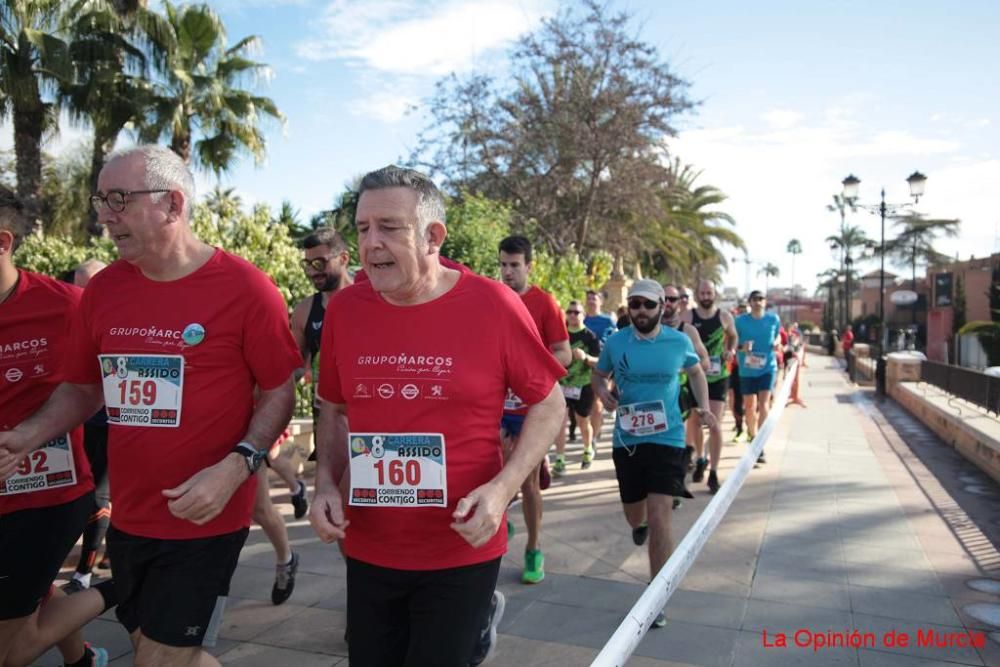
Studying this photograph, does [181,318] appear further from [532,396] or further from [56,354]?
[532,396]

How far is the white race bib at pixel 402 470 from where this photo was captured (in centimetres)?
220

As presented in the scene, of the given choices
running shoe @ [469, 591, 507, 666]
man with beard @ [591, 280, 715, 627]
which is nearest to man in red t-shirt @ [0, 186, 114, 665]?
running shoe @ [469, 591, 507, 666]

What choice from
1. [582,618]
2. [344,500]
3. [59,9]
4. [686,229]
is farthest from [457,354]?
[686,229]

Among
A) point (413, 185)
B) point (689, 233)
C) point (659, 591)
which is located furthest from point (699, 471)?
point (689, 233)

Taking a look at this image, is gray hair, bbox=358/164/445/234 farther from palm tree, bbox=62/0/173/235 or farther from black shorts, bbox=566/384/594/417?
palm tree, bbox=62/0/173/235

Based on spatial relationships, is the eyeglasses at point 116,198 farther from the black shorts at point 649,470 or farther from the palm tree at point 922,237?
the palm tree at point 922,237

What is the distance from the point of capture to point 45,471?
2969 mm

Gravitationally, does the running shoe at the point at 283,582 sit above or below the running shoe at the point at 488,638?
below

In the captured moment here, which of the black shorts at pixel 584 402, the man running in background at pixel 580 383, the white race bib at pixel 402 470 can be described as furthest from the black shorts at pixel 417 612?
the black shorts at pixel 584 402

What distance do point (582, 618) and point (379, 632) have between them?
2.49m

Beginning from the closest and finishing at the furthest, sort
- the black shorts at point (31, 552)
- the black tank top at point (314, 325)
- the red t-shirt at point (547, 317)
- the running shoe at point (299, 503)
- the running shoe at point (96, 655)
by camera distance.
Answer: the black shorts at point (31, 552) < the running shoe at point (96, 655) < the black tank top at point (314, 325) < the red t-shirt at point (547, 317) < the running shoe at point (299, 503)

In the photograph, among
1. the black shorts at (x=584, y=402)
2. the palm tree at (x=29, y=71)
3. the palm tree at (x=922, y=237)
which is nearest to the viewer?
the black shorts at (x=584, y=402)

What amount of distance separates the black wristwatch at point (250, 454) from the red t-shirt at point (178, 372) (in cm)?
9

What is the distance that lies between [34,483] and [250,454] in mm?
1082
